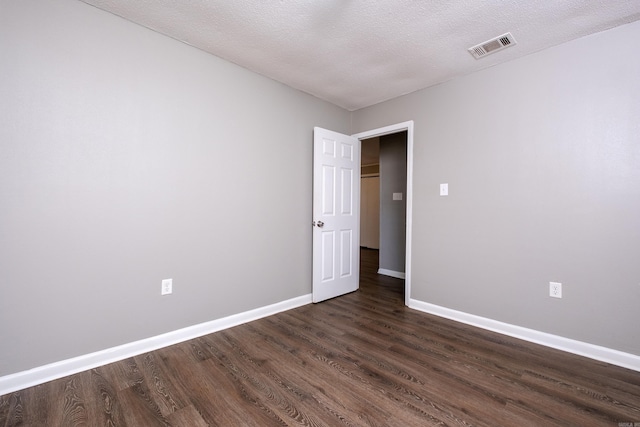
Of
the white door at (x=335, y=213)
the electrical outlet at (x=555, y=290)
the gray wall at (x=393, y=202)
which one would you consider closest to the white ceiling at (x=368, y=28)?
the white door at (x=335, y=213)

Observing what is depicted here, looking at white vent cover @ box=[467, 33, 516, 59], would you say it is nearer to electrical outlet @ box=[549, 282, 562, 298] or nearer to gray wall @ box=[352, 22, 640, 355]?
gray wall @ box=[352, 22, 640, 355]

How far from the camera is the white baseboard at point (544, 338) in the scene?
6.40 ft

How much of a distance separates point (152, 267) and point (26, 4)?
1.82 m

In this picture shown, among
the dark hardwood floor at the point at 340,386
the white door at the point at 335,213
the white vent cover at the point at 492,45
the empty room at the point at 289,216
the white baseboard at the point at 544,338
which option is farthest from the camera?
the white door at the point at 335,213

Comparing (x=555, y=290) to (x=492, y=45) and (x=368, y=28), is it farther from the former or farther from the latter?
(x=368, y=28)

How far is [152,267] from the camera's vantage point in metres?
2.12

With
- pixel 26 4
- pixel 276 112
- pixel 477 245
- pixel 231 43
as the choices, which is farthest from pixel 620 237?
pixel 26 4

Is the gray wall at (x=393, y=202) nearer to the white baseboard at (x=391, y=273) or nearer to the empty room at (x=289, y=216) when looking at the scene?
the white baseboard at (x=391, y=273)

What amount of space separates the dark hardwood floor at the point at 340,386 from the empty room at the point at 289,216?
0.02 meters

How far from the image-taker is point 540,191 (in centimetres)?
230

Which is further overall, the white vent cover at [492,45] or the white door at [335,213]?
the white door at [335,213]

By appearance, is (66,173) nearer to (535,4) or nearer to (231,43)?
(231,43)

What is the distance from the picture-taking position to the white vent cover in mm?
2125

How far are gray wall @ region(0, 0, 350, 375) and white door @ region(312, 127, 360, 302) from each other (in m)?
0.57
